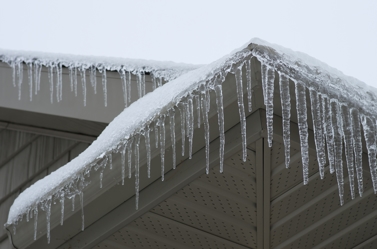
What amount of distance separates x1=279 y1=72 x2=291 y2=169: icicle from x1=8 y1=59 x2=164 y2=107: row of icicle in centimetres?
206

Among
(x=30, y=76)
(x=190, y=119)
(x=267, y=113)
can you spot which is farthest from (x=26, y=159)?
(x=267, y=113)

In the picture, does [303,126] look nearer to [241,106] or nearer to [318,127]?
[318,127]

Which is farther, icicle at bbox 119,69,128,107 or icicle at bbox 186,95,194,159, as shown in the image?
icicle at bbox 119,69,128,107

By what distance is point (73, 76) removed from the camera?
4.46 m

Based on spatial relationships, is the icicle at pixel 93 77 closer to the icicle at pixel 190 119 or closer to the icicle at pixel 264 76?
the icicle at pixel 190 119

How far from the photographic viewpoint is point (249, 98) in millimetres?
2488

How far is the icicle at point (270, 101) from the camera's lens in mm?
2373

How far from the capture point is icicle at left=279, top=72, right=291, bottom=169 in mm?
2395

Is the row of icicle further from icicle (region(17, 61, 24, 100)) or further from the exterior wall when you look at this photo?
the exterior wall

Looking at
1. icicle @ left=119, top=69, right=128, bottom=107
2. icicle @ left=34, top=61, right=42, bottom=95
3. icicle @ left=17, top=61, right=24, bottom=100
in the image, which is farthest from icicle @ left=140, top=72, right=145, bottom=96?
icicle @ left=17, top=61, right=24, bottom=100

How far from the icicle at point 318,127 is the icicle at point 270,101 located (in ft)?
0.55

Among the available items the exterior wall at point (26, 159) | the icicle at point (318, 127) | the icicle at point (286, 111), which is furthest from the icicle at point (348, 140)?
the exterior wall at point (26, 159)

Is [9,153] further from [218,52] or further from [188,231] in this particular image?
[218,52]

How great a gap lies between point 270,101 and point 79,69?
7.80ft
